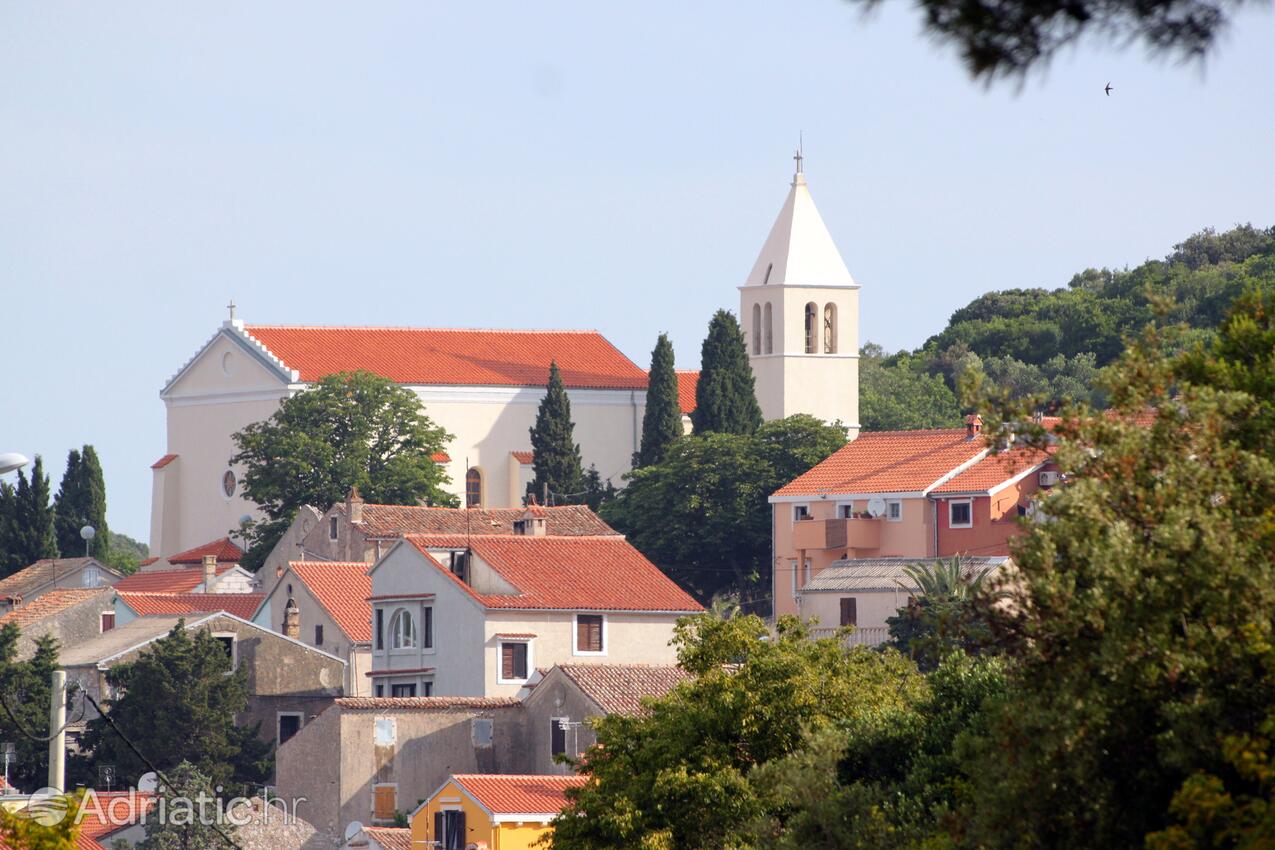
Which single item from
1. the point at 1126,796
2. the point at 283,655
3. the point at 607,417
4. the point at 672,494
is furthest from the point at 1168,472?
the point at 607,417

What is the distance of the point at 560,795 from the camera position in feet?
138

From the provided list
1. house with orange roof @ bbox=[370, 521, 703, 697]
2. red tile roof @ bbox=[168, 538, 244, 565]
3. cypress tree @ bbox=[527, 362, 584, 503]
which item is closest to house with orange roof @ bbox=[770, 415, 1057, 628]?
house with orange roof @ bbox=[370, 521, 703, 697]

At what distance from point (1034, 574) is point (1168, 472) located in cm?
111

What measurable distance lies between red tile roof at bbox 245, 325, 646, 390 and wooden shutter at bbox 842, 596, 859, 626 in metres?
34.2

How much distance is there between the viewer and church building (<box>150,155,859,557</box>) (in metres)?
99.6

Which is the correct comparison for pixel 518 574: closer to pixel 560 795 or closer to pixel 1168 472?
pixel 560 795

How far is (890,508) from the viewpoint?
7500 centimetres

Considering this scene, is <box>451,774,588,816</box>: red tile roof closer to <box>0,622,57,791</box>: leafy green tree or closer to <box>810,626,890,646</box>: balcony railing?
<box>0,622,57,791</box>: leafy green tree

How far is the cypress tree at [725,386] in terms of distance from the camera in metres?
92.6

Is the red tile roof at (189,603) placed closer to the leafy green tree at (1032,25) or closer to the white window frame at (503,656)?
the white window frame at (503,656)

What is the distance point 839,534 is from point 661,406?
70.0ft

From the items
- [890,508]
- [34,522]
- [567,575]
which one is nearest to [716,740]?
[567,575]

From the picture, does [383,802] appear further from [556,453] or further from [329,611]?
[556,453]

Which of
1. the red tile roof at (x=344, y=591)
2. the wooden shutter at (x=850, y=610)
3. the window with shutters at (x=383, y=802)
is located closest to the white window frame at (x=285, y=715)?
the red tile roof at (x=344, y=591)
